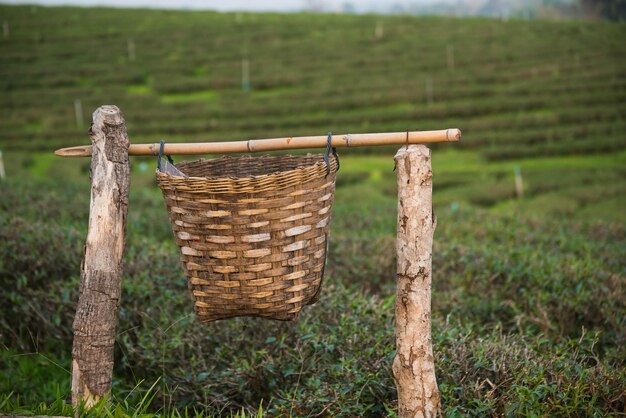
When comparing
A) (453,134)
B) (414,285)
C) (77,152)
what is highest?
(453,134)

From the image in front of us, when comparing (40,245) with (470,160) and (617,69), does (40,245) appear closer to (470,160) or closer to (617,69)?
(470,160)

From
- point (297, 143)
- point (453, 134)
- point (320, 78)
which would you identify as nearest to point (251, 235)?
point (297, 143)

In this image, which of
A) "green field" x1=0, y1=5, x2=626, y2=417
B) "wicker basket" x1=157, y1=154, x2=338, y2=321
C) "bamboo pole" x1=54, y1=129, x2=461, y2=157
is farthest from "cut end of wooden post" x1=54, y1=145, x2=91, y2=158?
"green field" x1=0, y1=5, x2=626, y2=417

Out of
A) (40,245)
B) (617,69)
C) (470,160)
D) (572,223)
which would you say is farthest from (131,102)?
(40,245)

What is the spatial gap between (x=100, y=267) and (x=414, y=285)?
1388mm

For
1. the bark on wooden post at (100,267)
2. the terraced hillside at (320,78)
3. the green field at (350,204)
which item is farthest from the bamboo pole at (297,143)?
the terraced hillside at (320,78)

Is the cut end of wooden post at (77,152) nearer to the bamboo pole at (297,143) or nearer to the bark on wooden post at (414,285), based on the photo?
the bamboo pole at (297,143)

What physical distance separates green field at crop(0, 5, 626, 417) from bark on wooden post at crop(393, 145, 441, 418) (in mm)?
305

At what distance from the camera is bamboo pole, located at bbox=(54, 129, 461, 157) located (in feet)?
9.92

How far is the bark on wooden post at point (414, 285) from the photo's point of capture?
9.79ft

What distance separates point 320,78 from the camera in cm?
2938

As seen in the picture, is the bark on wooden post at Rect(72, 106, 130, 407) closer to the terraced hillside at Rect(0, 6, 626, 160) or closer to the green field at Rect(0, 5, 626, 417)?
the green field at Rect(0, 5, 626, 417)

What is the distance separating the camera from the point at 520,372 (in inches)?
140

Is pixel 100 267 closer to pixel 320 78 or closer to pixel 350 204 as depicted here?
pixel 350 204
